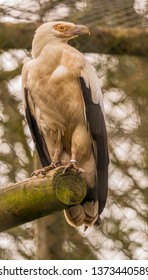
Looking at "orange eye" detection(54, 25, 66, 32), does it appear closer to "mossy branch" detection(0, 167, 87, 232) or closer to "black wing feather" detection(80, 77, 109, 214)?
"black wing feather" detection(80, 77, 109, 214)

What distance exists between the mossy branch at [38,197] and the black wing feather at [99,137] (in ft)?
2.24

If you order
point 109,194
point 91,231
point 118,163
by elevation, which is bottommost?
point 91,231

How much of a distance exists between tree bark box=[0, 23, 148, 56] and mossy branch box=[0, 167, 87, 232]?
375 millimetres

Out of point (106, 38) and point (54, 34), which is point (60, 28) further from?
point (106, 38)

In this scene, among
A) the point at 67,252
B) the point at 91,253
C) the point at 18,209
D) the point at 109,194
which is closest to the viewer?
the point at 18,209

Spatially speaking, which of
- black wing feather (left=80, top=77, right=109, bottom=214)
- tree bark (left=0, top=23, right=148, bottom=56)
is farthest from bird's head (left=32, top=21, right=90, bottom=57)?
tree bark (left=0, top=23, right=148, bottom=56)

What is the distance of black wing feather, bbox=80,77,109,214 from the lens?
227 cm

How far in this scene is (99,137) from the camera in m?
2.30

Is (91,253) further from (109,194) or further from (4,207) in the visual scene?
(4,207)

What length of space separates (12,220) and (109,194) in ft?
2.95

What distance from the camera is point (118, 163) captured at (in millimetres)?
2336

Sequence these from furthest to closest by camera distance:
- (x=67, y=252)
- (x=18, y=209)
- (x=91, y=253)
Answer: (x=91, y=253) → (x=67, y=252) → (x=18, y=209)

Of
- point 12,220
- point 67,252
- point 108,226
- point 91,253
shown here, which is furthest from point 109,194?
point 12,220

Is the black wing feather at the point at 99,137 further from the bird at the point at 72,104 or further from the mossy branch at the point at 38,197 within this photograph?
the mossy branch at the point at 38,197
